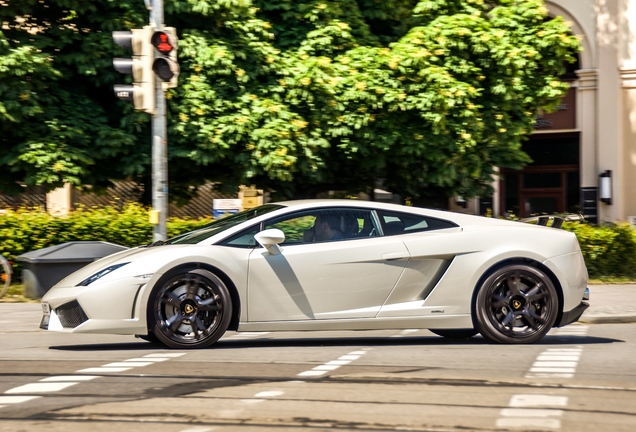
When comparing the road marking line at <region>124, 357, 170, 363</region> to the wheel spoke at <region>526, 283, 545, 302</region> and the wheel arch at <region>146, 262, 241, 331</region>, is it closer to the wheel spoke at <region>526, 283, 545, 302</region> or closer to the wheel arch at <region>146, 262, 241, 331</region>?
the wheel arch at <region>146, 262, 241, 331</region>

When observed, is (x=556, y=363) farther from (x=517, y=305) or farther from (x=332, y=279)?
(x=332, y=279)

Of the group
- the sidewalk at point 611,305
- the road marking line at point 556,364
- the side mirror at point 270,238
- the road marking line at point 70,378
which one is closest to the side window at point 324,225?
the side mirror at point 270,238

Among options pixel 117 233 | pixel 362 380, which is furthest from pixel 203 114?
pixel 362 380

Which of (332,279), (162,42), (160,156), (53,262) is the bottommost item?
(53,262)

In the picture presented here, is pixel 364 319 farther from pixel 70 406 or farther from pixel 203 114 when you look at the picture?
pixel 203 114

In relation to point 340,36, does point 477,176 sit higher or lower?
Result: lower

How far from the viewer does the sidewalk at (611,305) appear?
12172 millimetres

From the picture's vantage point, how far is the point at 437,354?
328 inches

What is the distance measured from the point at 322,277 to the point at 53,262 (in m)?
6.52

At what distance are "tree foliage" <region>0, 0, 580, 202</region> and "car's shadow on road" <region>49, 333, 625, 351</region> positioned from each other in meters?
7.40

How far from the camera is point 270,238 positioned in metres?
8.45

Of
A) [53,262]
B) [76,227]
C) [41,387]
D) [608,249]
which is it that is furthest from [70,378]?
[608,249]

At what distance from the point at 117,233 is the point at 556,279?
904cm

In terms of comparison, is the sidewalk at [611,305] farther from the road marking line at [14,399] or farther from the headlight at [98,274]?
the road marking line at [14,399]
